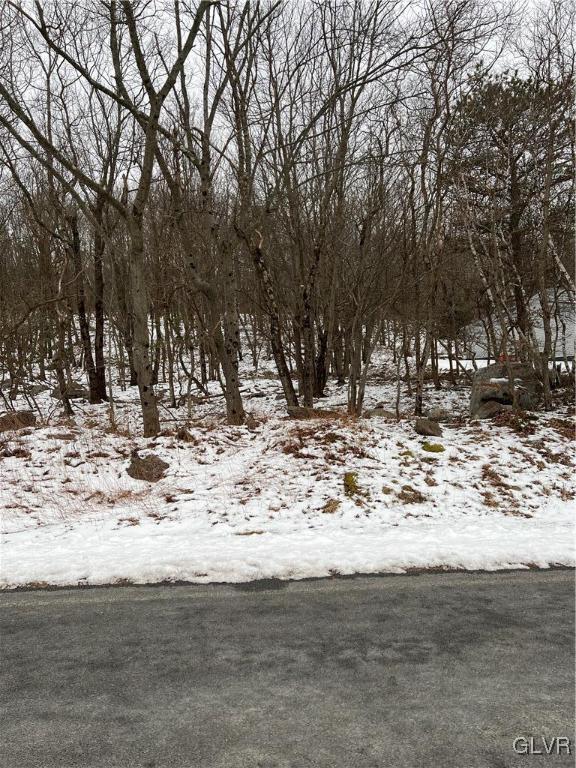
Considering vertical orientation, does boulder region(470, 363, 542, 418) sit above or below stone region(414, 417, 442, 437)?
above

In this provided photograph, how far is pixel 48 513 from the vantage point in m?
5.88

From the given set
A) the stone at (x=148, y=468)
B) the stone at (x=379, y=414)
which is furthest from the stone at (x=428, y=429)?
the stone at (x=148, y=468)

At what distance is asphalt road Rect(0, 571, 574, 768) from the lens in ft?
7.00

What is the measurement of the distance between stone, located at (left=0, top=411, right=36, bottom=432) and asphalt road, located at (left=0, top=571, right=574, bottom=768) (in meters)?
7.26

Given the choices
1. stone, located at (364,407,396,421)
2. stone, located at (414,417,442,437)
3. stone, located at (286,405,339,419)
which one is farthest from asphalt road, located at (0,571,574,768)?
stone, located at (364,407,396,421)

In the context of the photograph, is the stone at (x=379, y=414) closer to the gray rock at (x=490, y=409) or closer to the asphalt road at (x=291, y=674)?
the gray rock at (x=490, y=409)

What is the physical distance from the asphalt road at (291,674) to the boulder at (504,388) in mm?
8275

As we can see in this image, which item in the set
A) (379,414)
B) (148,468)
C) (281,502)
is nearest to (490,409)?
(379,414)

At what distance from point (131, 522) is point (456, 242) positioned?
12.5 meters

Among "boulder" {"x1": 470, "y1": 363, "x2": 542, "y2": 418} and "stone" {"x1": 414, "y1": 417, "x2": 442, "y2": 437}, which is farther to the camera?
"boulder" {"x1": 470, "y1": 363, "x2": 542, "y2": 418}

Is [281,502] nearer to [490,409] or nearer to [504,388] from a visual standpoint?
[490,409]

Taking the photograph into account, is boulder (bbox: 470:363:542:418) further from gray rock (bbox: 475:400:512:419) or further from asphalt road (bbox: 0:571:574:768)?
asphalt road (bbox: 0:571:574:768)

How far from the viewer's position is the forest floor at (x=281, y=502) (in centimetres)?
429

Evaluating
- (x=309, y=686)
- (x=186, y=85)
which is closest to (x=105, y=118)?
(x=186, y=85)
